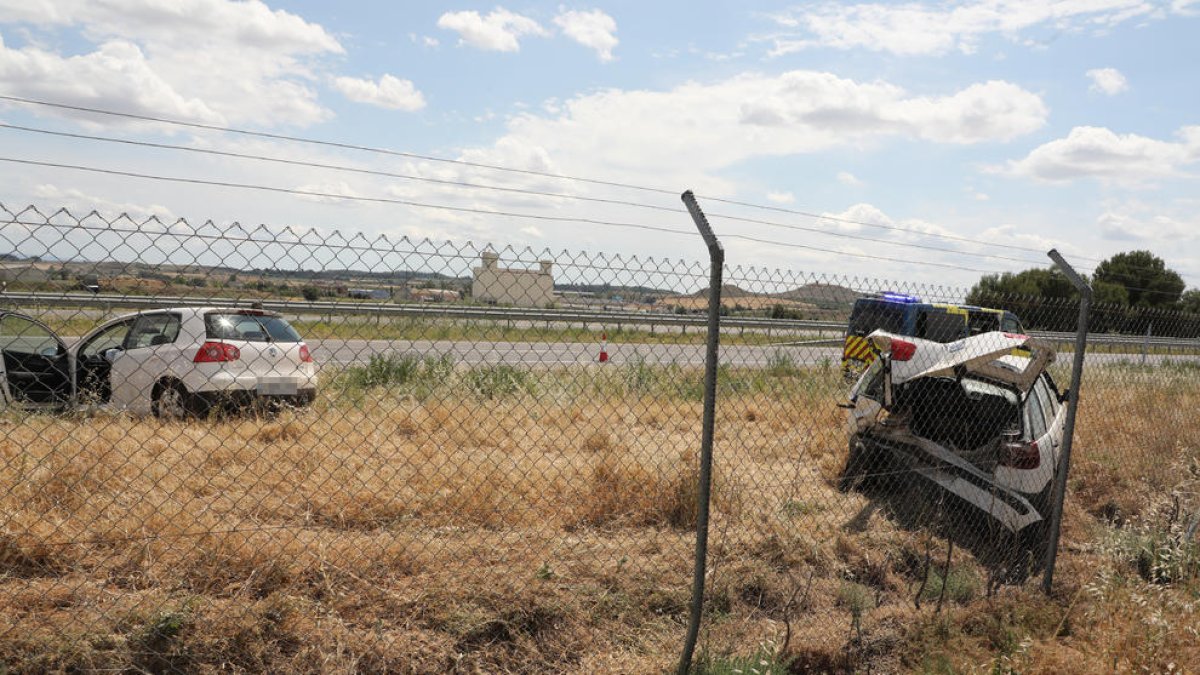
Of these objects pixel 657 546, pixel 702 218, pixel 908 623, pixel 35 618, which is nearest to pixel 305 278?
pixel 702 218

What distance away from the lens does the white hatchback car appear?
23.1 ft

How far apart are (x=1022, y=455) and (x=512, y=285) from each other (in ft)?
13.7

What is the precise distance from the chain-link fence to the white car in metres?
0.05

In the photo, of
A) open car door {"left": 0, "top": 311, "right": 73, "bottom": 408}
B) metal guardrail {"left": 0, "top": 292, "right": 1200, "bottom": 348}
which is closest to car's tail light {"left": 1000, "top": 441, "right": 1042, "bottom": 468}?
metal guardrail {"left": 0, "top": 292, "right": 1200, "bottom": 348}

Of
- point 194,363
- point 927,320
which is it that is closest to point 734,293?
point 194,363

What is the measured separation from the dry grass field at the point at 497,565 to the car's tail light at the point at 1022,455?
0.62 metres

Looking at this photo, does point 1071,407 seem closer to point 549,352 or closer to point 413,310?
point 549,352

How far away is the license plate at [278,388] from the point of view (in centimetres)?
697

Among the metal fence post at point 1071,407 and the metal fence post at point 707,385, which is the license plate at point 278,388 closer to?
the metal fence post at point 707,385

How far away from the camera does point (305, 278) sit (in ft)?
9.50

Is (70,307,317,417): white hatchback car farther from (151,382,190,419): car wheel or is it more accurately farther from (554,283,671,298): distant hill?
(554,283,671,298): distant hill

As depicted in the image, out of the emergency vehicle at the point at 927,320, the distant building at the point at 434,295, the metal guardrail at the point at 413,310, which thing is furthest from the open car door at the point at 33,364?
the emergency vehicle at the point at 927,320

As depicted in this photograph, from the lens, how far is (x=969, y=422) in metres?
6.48

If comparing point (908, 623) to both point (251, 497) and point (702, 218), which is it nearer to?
point (702, 218)
